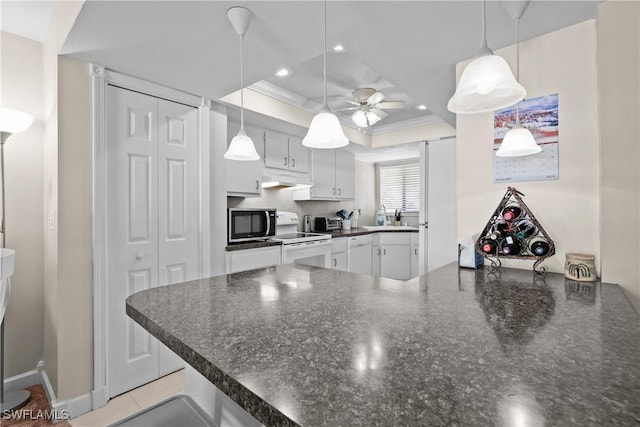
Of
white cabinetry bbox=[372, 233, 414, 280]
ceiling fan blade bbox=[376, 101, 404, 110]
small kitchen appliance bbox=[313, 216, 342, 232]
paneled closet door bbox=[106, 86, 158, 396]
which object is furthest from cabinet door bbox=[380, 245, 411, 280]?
paneled closet door bbox=[106, 86, 158, 396]

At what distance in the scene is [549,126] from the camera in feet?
5.12

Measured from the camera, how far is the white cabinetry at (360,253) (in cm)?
428

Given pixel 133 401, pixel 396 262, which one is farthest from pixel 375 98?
pixel 133 401

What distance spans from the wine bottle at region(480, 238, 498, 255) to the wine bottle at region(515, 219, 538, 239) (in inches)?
4.5

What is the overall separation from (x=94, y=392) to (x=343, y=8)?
8.61 ft

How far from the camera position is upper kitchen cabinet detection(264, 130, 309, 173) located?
3502 mm

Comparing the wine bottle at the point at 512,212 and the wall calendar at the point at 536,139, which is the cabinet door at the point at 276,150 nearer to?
the wall calendar at the point at 536,139

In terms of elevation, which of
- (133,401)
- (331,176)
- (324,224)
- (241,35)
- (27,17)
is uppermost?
(27,17)

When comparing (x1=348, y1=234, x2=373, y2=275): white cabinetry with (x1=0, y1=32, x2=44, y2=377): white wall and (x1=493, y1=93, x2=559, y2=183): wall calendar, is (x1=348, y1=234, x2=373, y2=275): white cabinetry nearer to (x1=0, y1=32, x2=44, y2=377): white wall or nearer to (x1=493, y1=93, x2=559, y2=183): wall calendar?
(x1=493, y1=93, x2=559, y2=183): wall calendar

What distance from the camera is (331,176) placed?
4422mm

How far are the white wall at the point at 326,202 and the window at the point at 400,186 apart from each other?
226mm

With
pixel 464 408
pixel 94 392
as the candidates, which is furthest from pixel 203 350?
pixel 94 392

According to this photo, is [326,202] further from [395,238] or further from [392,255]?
[392,255]

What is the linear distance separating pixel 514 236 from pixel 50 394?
2.90 m
